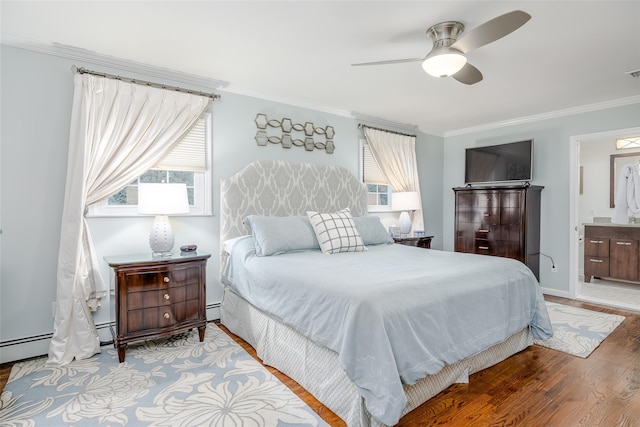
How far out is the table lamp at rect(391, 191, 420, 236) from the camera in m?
4.85

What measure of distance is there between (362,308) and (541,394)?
1439 mm

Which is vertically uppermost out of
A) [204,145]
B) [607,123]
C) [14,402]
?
[607,123]

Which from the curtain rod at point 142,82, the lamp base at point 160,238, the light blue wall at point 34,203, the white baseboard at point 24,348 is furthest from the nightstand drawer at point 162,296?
the curtain rod at point 142,82

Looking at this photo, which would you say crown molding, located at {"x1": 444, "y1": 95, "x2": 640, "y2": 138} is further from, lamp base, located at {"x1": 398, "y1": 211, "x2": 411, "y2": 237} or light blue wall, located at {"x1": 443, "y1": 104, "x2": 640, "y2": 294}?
lamp base, located at {"x1": 398, "y1": 211, "x2": 411, "y2": 237}

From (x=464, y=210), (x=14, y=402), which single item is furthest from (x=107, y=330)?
(x=464, y=210)

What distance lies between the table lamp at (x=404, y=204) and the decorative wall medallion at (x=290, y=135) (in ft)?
3.98

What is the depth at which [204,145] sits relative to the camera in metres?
3.47

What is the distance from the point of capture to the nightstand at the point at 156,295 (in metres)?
2.57

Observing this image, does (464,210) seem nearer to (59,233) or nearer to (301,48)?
(301,48)

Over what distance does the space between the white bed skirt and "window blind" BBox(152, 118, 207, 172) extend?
4.58 ft

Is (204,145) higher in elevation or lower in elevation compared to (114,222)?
higher

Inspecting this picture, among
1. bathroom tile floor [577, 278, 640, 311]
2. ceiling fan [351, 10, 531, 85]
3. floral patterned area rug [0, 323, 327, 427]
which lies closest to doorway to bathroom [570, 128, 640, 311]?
bathroom tile floor [577, 278, 640, 311]

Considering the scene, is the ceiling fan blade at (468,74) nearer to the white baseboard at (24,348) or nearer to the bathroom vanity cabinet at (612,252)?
the white baseboard at (24,348)

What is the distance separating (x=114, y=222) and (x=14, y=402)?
1.43 m
